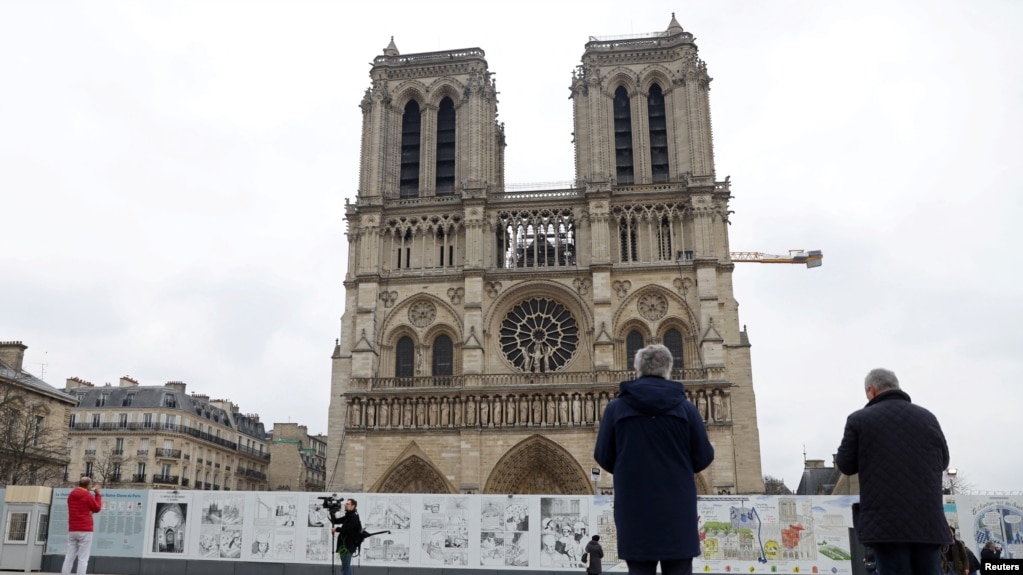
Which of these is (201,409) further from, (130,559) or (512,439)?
(130,559)

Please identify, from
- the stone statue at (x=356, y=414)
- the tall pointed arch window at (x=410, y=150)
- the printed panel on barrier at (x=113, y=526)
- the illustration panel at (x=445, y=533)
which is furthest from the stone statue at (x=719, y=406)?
the printed panel on barrier at (x=113, y=526)

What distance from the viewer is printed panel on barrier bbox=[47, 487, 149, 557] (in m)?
17.5

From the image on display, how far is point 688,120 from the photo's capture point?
36062 millimetres

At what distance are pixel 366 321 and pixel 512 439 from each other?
25.0 ft

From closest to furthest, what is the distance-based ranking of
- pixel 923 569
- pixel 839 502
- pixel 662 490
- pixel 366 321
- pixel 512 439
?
pixel 662 490
pixel 923 569
pixel 839 502
pixel 512 439
pixel 366 321

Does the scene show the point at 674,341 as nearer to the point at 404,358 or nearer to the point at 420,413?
the point at 420,413

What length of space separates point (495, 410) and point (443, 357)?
12.2ft

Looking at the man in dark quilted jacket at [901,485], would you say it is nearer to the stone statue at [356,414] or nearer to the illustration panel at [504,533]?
the illustration panel at [504,533]

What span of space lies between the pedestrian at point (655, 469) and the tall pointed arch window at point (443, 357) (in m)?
30.4

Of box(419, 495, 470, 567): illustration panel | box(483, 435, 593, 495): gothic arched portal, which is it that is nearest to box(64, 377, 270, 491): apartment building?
Answer: box(483, 435, 593, 495): gothic arched portal

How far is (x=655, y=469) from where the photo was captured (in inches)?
175

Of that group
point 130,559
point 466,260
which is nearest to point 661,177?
point 466,260

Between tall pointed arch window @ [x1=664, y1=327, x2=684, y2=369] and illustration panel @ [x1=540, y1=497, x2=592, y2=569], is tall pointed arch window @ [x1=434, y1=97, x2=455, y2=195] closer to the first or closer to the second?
tall pointed arch window @ [x1=664, y1=327, x2=684, y2=369]

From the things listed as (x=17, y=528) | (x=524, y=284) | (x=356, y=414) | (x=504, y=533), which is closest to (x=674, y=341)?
(x=524, y=284)
